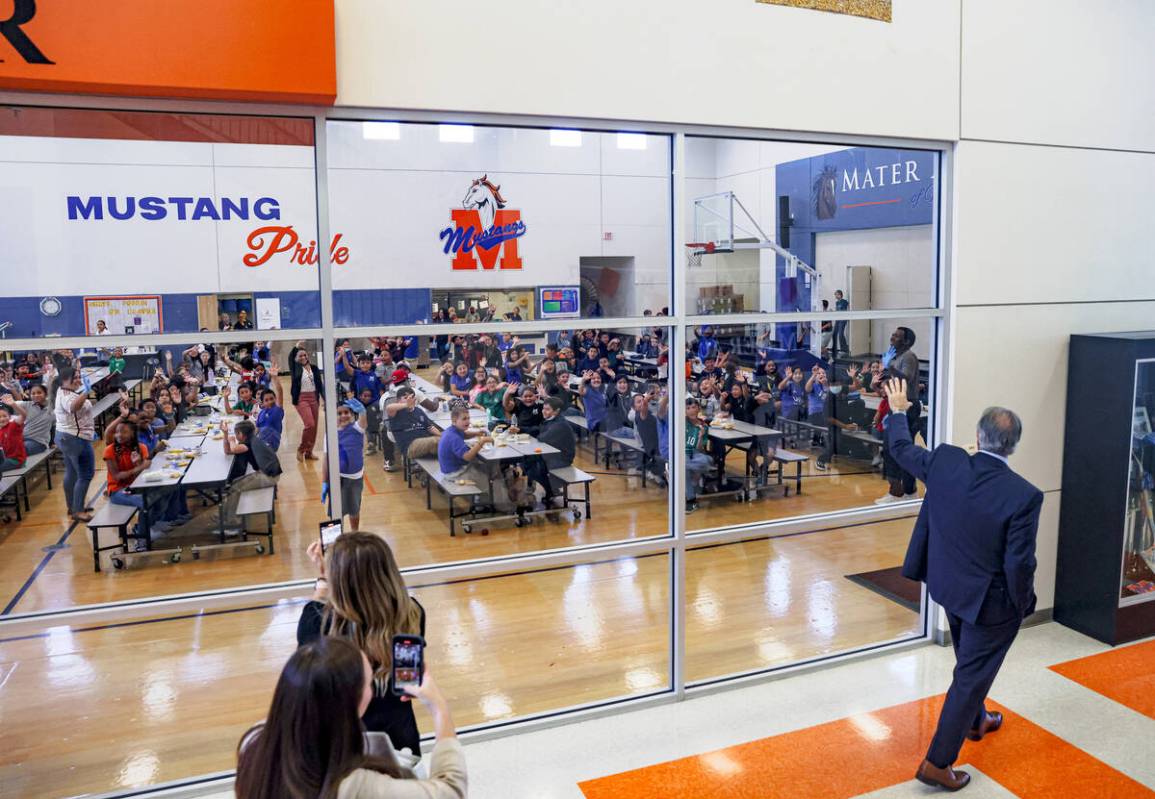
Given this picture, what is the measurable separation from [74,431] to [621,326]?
2.58 m

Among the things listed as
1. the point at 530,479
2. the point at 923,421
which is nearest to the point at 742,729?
the point at 530,479

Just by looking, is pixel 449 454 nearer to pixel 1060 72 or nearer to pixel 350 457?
pixel 350 457

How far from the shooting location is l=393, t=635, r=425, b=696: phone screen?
2303mm

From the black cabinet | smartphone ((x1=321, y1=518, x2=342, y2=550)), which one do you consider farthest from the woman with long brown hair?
the black cabinet

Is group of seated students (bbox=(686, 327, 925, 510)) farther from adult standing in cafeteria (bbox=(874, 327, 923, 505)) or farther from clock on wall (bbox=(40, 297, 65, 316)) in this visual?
clock on wall (bbox=(40, 297, 65, 316))

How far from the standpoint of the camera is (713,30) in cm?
438

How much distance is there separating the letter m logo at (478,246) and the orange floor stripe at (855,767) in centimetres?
249

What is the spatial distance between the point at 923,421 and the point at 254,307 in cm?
395

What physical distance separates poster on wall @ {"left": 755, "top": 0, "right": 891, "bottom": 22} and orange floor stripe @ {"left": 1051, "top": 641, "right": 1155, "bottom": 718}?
152 inches

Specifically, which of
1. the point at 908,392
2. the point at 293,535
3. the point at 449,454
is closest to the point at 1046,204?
the point at 908,392

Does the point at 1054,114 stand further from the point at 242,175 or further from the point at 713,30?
the point at 242,175

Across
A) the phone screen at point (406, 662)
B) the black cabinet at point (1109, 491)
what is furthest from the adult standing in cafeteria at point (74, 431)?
the black cabinet at point (1109, 491)

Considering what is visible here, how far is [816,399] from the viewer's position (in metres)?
5.47

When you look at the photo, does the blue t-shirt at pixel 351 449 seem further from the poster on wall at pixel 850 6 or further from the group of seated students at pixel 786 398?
the poster on wall at pixel 850 6
